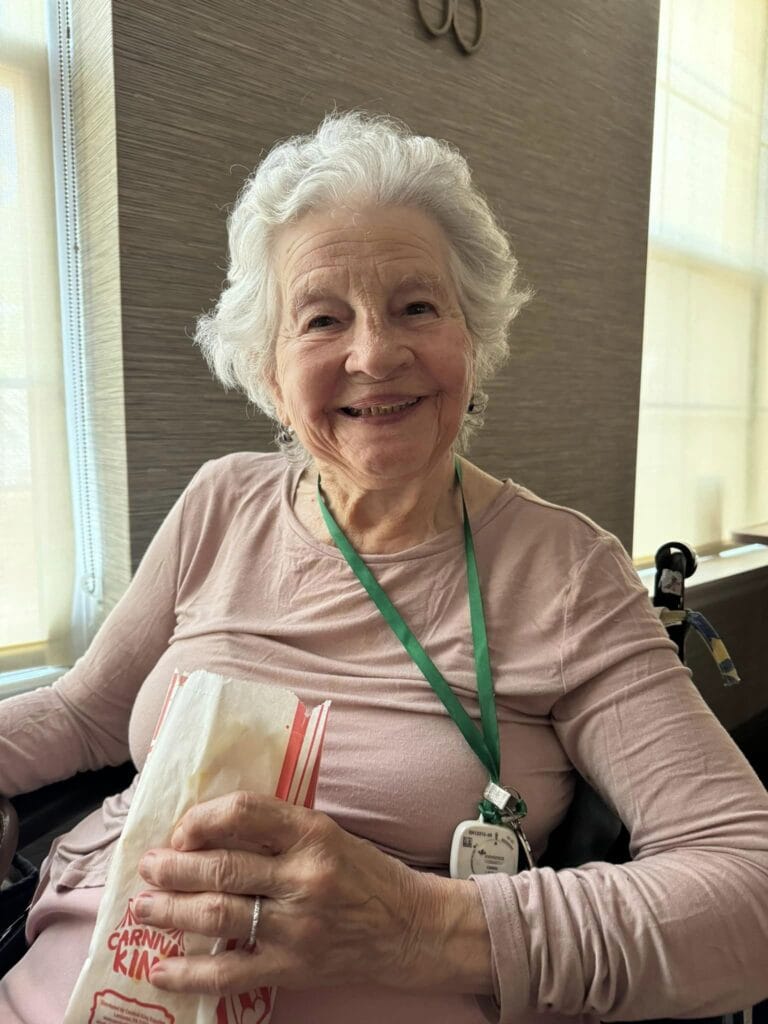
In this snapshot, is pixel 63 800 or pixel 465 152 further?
pixel 465 152

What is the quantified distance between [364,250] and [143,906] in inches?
30.2

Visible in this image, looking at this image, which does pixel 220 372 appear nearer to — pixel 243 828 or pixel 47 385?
pixel 47 385

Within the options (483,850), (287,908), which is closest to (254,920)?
(287,908)

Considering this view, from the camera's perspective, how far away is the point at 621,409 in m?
2.35

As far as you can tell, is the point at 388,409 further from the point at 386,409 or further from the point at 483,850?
the point at 483,850

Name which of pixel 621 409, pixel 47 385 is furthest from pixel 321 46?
pixel 621 409

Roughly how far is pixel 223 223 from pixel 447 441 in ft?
2.26

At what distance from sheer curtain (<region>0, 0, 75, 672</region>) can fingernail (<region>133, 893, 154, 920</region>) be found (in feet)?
2.90

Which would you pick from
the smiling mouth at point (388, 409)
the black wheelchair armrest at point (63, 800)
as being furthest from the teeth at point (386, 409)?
the black wheelchair armrest at point (63, 800)

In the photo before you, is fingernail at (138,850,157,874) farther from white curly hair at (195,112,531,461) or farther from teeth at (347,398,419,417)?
white curly hair at (195,112,531,461)

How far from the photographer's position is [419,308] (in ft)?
3.12

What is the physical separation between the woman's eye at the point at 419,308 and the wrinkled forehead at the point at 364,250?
0.03 metres

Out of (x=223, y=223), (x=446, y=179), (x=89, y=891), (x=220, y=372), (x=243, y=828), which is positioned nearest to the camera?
(x=243, y=828)

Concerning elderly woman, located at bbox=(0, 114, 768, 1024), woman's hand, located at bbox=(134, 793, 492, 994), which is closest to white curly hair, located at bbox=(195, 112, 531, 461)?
elderly woman, located at bbox=(0, 114, 768, 1024)
